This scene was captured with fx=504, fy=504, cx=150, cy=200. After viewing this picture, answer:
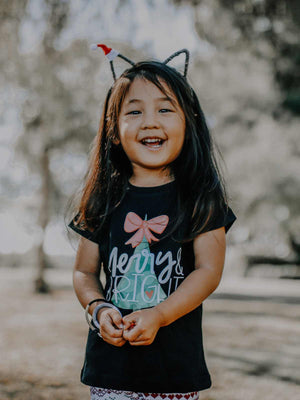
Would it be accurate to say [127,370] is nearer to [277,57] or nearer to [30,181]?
[277,57]

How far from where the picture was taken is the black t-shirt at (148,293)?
149cm

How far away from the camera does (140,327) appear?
4.36 ft

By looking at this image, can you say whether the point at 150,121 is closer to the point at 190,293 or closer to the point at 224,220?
the point at 224,220

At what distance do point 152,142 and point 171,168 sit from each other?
0.47 ft

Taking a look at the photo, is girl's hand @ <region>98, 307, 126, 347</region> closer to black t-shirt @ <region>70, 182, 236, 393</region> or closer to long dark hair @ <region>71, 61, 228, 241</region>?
black t-shirt @ <region>70, 182, 236, 393</region>

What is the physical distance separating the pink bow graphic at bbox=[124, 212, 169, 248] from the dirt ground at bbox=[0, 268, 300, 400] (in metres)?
2.07

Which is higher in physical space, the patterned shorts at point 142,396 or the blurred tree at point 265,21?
the blurred tree at point 265,21

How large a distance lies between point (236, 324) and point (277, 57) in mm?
3656

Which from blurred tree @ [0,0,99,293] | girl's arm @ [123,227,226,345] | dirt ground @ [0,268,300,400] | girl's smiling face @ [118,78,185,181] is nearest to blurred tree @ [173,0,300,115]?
blurred tree @ [0,0,99,293]

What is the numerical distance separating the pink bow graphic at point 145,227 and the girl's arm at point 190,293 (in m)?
0.12

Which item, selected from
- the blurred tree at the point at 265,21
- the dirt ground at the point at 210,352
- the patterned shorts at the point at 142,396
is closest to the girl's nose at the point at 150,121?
the patterned shorts at the point at 142,396

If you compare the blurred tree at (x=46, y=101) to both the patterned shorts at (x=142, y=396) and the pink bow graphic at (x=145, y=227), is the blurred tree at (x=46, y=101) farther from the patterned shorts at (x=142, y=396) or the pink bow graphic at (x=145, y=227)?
the patterned shorts at (x=142, y=396)

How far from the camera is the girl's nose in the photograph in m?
1.63

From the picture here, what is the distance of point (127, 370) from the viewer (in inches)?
59.0
